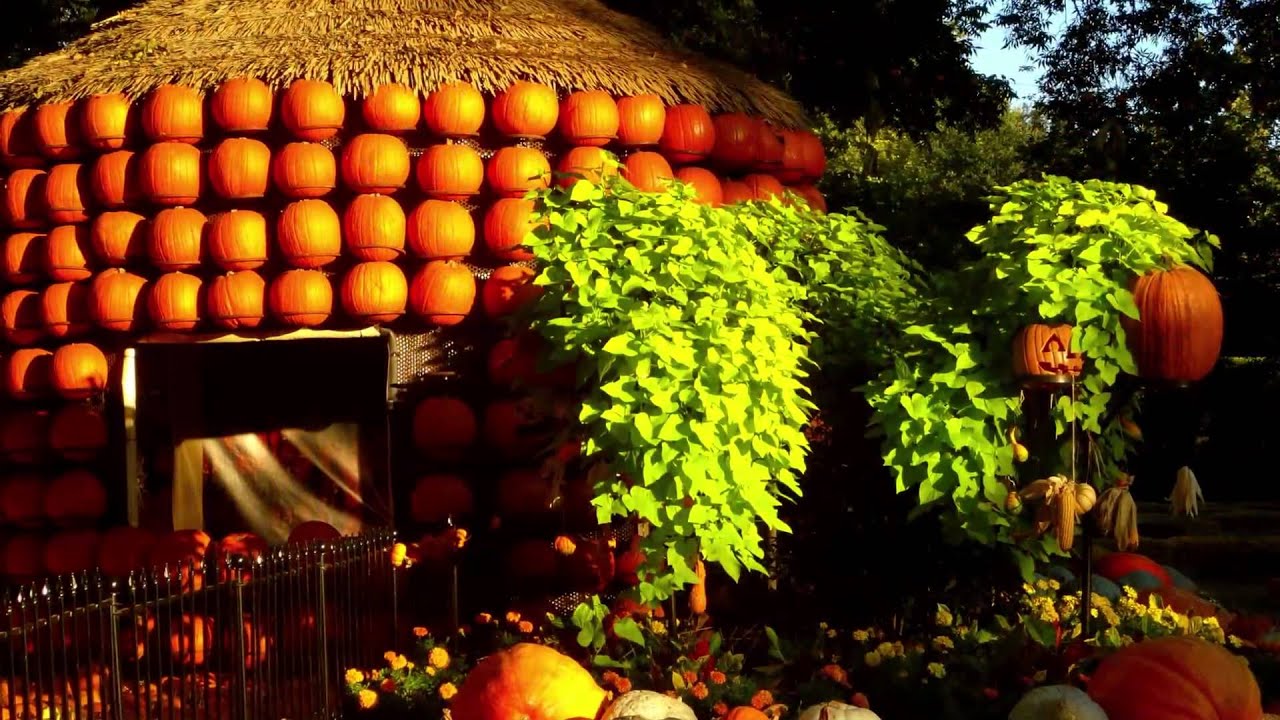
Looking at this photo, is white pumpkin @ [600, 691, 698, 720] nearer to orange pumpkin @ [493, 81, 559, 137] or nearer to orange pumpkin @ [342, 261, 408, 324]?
orange pumpkin @ [342, 261, 408, 324]

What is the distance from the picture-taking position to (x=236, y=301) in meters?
9.62

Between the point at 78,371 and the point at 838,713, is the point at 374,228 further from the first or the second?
the point at 838,713

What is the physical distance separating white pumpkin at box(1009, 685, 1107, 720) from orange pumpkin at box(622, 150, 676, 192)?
16.6 feet

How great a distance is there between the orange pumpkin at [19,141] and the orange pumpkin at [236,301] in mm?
2078

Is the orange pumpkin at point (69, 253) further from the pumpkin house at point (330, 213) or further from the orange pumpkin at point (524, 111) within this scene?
the orange pumpkin at point (524, 111)

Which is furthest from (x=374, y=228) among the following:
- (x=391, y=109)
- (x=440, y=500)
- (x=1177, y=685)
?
(x=1177, y=685)

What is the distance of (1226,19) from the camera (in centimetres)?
1777

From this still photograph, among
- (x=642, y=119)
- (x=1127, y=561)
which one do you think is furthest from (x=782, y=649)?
(x=642, y=119)

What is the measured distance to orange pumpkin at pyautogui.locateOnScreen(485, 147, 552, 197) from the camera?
9.70 metres

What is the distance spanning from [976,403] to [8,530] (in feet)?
25.1

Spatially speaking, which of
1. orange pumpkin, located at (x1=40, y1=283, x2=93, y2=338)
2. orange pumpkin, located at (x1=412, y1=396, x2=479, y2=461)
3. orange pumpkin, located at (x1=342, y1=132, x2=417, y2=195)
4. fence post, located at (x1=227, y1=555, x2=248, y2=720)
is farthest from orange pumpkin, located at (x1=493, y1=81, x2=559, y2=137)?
fence post, located at (x1=227, y1=555, x2=248, y2=720)

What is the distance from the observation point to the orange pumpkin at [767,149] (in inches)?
424

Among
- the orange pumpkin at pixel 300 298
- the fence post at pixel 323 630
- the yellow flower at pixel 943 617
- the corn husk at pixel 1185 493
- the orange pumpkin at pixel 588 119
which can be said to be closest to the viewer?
the corn husk at pixel 1185 493

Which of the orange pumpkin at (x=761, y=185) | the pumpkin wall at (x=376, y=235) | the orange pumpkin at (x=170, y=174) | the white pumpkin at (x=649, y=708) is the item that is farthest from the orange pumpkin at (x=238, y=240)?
the white pumpkin at (x=649, y=708)
